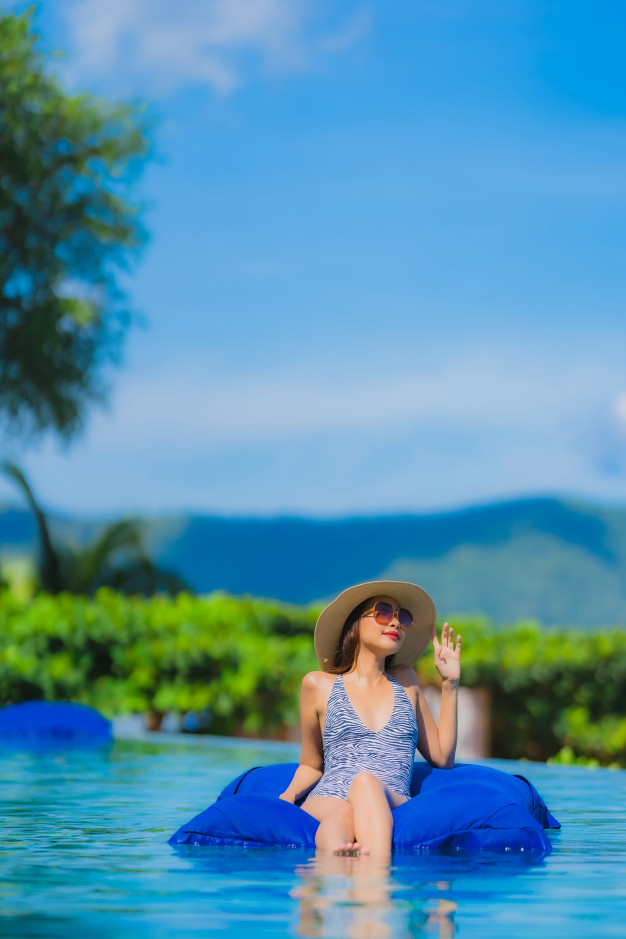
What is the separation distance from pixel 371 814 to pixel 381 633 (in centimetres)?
88

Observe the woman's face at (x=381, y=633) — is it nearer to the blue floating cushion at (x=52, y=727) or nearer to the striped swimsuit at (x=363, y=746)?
the striped swimsuit at (x=363, y=746)

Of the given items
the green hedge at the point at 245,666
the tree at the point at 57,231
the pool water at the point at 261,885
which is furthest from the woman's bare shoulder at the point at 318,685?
the tree at the point at 57,231

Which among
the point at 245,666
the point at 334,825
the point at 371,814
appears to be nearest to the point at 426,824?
the point at 371,814

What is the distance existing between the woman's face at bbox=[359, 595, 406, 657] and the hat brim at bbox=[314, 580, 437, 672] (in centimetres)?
7

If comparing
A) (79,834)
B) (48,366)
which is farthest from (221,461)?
(79,834)

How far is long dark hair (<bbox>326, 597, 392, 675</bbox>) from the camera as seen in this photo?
591cm

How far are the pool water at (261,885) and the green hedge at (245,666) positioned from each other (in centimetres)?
434

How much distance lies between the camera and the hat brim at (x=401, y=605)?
5.83 metres

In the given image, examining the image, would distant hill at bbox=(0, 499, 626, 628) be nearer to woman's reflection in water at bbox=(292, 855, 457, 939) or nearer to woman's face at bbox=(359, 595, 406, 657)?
woman's face at bbox=(359, 595, 406, 657)

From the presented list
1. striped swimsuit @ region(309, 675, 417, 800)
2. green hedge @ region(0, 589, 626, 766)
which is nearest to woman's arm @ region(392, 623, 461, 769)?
striped swimsuit @ region(309, 675, 417, 800)

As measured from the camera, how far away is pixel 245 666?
12461 millimetres

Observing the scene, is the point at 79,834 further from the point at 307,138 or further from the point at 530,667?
the point at 307,138

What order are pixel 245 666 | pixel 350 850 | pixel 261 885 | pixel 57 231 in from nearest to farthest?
pixel 261 885 < pixel 350 850 < pixel 245 666 < pixel 57 231

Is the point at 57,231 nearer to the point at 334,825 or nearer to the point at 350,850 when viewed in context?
the point at 334,825
